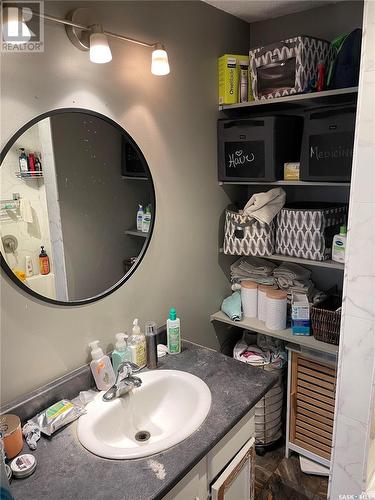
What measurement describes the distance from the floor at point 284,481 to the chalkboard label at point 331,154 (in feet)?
5.19

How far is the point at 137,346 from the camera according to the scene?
1535 mm

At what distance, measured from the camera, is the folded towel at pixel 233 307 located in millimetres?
2096

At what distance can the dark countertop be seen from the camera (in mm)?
997

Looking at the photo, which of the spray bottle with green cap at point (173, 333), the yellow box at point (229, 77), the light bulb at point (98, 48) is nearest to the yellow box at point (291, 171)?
the yellow box at point (229, 77)

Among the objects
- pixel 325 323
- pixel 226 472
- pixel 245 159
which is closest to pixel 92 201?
pixel 245 159

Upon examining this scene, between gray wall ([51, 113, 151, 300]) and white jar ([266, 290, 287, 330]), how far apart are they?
83 centimetres

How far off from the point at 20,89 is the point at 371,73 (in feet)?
3.81

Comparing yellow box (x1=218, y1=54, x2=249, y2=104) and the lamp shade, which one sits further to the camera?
yellow box (x1=218, y1=54, x2=249, y2=104)

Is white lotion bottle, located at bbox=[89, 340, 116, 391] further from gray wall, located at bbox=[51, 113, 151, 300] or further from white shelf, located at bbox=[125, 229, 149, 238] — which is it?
white shelf, located at bbox=[125, 229, 149, 238]

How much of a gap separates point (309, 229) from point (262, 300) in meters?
0.51

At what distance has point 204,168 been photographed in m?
1.94

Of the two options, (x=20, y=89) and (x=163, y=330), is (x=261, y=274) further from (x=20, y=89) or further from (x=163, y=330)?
(x=20, y=89)

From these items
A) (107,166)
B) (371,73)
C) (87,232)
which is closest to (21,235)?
(87,232)

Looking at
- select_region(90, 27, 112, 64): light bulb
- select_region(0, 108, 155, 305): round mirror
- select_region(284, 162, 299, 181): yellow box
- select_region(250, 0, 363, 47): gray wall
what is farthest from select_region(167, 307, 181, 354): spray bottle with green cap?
select_region(250, 0, 363, 47): gray wall
